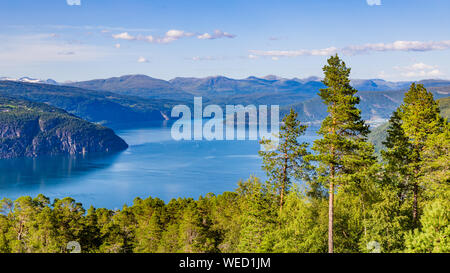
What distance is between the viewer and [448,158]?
21469 mm

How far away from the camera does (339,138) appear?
2119 centimetres

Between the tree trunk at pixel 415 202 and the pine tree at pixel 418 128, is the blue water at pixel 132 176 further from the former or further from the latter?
the pine tree at pixel 418 128

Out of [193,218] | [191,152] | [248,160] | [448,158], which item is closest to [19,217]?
[193,218]

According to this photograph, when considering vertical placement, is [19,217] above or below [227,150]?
above

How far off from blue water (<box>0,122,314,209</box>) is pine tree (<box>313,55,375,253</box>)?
89.6 meters

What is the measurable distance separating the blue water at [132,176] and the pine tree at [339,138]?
89647mm

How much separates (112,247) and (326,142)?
758 inches

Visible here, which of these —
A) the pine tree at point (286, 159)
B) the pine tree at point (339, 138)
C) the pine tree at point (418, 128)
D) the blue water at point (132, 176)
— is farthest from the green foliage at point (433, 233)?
the blue water at point (132, 176)

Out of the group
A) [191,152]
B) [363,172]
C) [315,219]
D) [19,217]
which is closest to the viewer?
[363,172]

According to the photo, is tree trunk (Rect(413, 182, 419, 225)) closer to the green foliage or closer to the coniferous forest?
the coniferous forest

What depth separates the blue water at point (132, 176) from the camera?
118 meters
